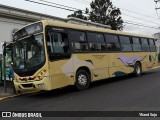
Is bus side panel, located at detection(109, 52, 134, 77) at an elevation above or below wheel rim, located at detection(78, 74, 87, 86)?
above

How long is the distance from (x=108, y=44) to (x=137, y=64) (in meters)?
4.14

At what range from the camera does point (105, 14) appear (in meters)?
55.1

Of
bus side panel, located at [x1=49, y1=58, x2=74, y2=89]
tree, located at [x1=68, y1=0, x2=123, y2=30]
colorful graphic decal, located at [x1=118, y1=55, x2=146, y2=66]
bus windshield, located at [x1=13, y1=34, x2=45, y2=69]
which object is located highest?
tree, located at [x1=68, y1=0, x2=123, y2=30]

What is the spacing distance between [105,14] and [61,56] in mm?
45490

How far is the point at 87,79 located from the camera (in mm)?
12344

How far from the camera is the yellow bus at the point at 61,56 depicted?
34.1ft

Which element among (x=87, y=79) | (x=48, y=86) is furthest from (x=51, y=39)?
(x=87, y=79)

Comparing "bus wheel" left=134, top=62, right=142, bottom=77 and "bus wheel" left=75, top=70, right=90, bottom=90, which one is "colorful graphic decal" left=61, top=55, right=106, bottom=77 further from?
"bus wheel" left=134, top=62, right=142, bottom=77

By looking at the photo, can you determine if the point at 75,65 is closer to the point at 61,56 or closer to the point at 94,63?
the point at 61,56

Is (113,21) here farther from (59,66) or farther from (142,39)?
(59,66)

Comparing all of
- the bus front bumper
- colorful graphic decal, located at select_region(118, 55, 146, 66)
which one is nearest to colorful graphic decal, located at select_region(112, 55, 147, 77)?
colorful graphic decal, located at select_region(118, 55, 146, 66)

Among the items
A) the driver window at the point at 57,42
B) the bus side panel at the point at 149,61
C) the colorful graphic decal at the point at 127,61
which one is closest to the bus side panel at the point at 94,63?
the driver window at the point at 57,42

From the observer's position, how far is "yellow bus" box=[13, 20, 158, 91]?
1039 cm

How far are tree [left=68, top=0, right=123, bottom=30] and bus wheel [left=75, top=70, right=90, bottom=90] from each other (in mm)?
42779
